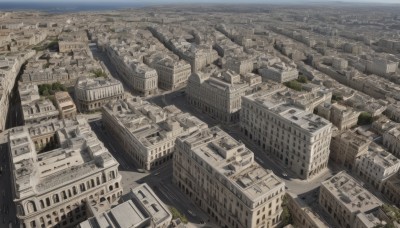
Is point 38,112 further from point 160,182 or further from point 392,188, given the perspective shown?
point 392,188

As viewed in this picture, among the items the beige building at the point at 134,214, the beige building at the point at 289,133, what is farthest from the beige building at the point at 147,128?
the beige building at the point at 134,214

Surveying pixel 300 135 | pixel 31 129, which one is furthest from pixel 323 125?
pixel 31 129

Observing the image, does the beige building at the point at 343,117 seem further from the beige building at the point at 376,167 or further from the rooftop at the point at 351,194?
the rooftop at the point at 351,194

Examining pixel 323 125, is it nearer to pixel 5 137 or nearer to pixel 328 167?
pixel 328 167

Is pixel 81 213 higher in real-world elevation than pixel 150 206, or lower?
lower

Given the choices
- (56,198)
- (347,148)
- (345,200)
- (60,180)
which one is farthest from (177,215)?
(347,148)

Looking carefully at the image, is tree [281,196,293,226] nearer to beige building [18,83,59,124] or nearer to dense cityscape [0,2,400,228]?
dense cityscape [0,2,400,228]

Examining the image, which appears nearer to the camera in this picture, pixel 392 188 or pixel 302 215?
pixel 302 215
